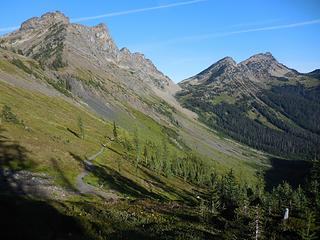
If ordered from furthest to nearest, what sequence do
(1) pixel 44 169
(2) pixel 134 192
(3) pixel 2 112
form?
(3) pixel 2 112 < (2) pixel 134 192 < (1) pixel 44 169

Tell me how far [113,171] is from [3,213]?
90739 millimetres

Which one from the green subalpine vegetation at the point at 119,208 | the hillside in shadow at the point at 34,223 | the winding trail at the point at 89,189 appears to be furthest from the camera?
the winding trail at the point at 89,189

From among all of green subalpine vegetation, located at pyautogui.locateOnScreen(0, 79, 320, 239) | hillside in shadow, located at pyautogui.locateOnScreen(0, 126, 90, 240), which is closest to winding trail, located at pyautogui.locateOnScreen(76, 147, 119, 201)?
green subalpine vegetation, located at pyautogui.locateOnScreen(0, 79, 320, 239)

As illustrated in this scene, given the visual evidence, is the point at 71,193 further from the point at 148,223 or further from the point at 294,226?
the point at 294,226

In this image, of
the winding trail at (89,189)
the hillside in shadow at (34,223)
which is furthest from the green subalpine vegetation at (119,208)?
the winding trail at (89,189)

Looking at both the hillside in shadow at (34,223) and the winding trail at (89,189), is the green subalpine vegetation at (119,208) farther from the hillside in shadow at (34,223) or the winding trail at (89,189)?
the winding trail at (89,189)

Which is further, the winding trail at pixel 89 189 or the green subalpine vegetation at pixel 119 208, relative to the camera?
the winding trail at pixel 89 189

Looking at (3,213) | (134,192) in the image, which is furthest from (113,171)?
(3,213)

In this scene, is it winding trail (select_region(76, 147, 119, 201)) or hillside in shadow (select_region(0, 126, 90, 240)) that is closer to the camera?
hillside in shadow (select_region(0, 126, 90, 240))

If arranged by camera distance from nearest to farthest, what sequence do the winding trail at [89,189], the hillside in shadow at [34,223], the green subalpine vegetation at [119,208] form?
the hillside in shadow at [34,223] < the green subalpine vegetation at [119,208] < the winding trail at [89,189]

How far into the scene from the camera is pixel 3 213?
114 feet

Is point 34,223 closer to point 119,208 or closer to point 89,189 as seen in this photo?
point 119,208

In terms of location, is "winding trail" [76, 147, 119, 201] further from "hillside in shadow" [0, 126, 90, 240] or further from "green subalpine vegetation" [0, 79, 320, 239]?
"hillside in shadow" [0, 126, 90, 240]

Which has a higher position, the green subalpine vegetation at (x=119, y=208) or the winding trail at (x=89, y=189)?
the green subalpine vegetation at (x=119, y=208)
